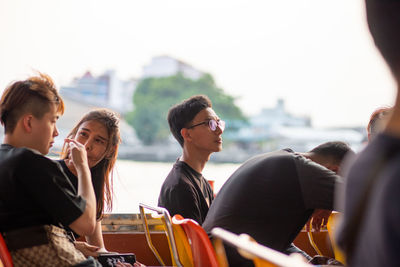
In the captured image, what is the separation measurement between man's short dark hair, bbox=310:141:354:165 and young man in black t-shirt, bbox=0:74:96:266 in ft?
2.76

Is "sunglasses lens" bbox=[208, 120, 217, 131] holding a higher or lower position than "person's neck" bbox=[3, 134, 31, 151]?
lower

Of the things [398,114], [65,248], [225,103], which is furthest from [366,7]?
[225,103]

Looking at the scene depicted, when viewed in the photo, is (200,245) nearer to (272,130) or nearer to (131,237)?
(131,237)

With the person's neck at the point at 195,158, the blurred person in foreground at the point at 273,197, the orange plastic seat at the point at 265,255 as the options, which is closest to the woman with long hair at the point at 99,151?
the person's neck at the point at 195,158

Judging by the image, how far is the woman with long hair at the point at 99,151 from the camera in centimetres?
218

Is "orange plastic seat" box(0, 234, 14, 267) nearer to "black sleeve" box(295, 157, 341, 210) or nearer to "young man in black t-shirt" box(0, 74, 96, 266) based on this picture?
"young man in black t-shirt" box(0, 74, 96, 266)

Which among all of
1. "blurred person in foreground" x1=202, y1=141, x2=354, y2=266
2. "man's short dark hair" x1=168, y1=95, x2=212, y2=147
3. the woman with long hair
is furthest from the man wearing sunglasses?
"blurred person in foreground" x1=202, y1=141, x2=354, y2=266

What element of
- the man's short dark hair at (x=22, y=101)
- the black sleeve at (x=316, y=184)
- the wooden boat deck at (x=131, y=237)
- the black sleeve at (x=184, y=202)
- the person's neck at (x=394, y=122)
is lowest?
the wooden boat deck at (x=131, y=237)

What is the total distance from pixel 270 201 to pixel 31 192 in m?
0.80

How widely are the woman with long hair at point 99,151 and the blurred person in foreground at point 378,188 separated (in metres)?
1.69

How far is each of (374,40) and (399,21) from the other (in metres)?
0.04

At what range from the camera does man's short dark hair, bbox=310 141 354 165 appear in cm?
178

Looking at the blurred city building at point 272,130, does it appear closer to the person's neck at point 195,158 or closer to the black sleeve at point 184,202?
the person's neck at point 195,158

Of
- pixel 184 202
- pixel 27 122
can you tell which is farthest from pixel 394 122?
pixel 184 202
